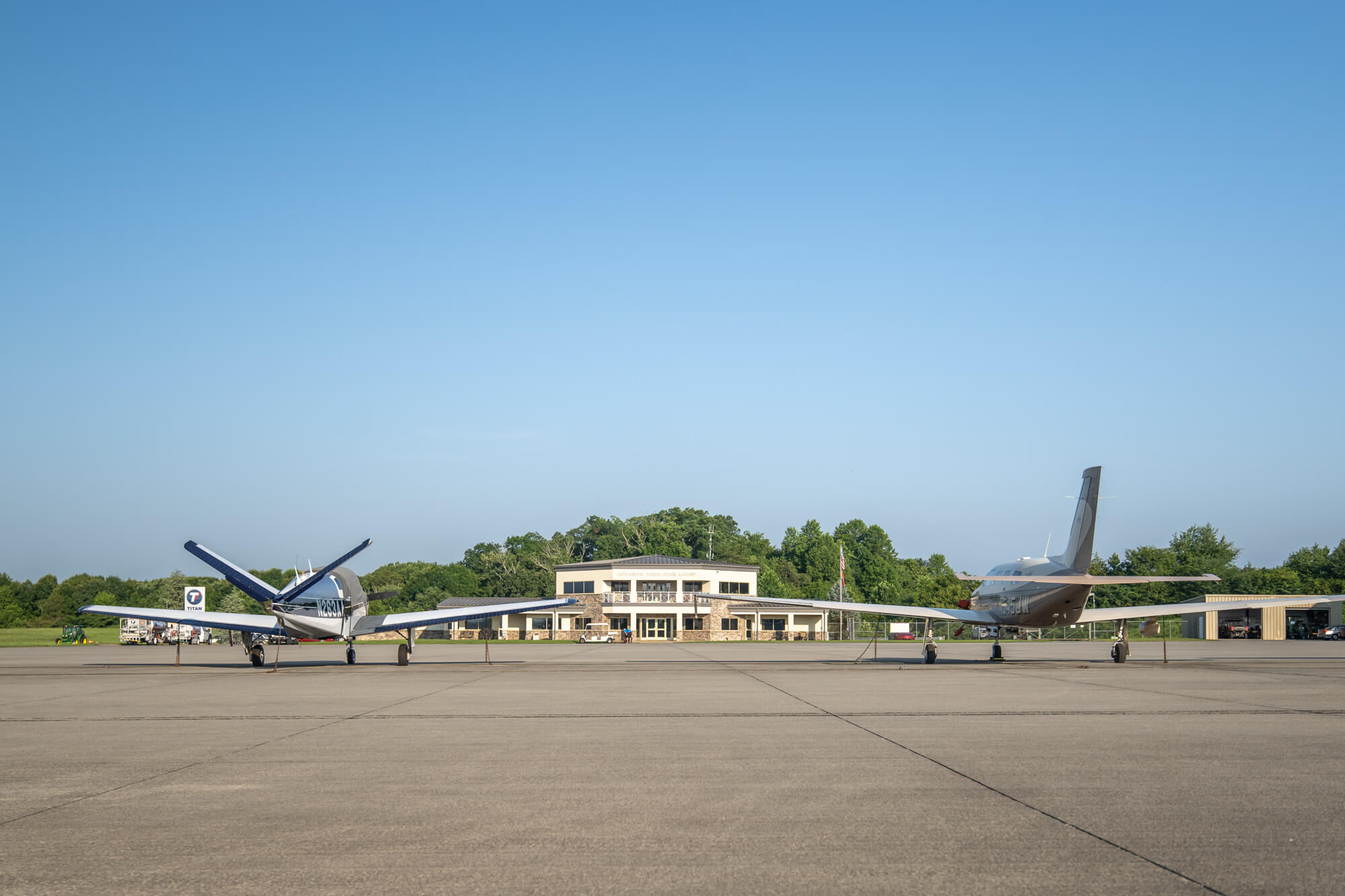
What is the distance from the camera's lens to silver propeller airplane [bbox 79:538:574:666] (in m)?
30.0

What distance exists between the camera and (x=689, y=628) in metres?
94.2

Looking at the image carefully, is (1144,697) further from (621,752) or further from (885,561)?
(885,561)

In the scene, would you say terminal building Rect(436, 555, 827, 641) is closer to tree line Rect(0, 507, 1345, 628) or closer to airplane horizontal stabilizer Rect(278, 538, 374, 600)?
tree line Rect(0, 507, 1345, 628)

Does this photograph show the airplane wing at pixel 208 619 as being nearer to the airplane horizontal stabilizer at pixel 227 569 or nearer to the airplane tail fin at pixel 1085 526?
the airplane horizontal stabilizer at pixel 227 569

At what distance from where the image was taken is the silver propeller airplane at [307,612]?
98.4ft

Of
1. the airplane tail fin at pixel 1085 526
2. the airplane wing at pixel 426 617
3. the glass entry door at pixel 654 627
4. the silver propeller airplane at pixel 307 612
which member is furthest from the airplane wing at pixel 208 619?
the glass entry door at pixel 654 627

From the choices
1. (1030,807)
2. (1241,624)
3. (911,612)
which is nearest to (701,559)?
(1241,624)

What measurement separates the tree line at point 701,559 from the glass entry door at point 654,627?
23.4 meters

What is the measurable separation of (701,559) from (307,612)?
130 metres

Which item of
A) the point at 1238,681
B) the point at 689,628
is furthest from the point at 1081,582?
the point at 689,628

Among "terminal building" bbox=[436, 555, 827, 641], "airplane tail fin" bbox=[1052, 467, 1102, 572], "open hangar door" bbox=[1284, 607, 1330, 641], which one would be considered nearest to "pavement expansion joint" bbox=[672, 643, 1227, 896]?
"airplane tail fin" bbox=[1052, 467, 1102, 572]

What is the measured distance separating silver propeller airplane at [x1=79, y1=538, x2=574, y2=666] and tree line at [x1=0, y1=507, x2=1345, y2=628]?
7887 cm

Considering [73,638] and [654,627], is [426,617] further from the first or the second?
[654,627]

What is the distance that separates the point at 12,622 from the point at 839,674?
143 m
